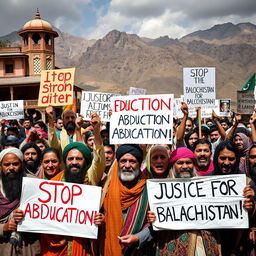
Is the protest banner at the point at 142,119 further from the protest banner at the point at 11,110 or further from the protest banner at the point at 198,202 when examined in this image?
the protest banner at the point at 11,110

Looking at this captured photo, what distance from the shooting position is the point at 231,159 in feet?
12.5

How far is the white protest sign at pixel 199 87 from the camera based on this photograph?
7898mm

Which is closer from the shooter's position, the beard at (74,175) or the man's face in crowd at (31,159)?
the beard at (74,175)

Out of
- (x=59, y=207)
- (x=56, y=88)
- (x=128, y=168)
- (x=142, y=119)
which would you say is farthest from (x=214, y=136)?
(x=59, y=207)

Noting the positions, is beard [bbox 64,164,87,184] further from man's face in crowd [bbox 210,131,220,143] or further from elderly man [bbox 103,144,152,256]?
man's face in crowd [bbox 210,131,220,143]

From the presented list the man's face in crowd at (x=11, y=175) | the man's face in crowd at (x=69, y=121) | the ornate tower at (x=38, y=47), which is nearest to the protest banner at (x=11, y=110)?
the man's face in crowd at (x=69, y=121)

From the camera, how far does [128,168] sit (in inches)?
148

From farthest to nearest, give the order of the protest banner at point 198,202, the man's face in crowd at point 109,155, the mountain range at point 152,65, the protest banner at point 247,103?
1. the mountain range at point 152,65
2. the protest banner at point 247,103
3. the man's face in crowd at point 109,155
4. the protest banner at point 198,202

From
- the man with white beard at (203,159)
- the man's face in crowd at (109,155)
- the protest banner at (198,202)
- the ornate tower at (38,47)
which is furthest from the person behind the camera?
the ornate tower at (38,47)

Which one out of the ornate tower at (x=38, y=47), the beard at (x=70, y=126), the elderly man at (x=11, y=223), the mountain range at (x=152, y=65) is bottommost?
the elderly man at (x=11, y=223)

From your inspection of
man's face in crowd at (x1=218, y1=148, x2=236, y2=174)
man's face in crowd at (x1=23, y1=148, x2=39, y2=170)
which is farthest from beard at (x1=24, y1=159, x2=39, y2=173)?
man's face in crowd at (x1=218, y1=148, x2=236, y2=174)

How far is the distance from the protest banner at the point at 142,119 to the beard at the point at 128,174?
→ 61cm

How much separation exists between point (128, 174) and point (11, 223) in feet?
4.01

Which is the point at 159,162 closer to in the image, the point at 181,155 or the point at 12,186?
the point at 181,155
